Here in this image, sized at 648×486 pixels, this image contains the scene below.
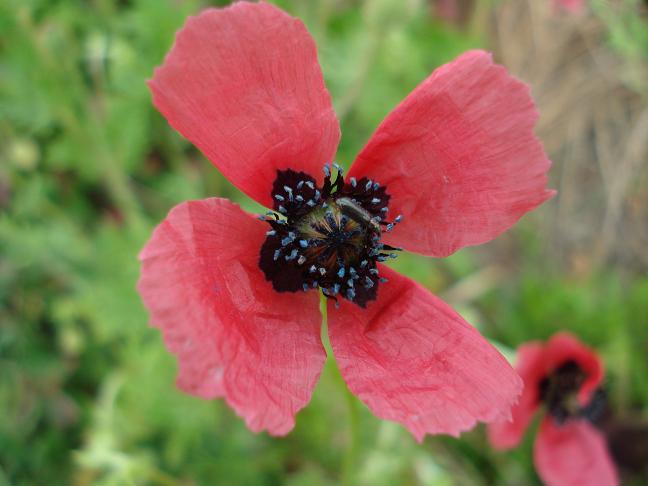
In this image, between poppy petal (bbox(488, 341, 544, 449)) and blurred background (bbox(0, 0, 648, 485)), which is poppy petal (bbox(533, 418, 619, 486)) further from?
blurred background (bbox(0, 0, 648, 485))

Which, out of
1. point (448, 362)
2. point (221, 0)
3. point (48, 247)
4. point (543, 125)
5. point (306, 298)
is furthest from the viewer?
point (543, 125)

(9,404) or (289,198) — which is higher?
(289,198)

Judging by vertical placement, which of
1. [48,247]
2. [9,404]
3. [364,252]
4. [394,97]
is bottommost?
[9,404]

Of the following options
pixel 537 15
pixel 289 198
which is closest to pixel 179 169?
pixel 289 198

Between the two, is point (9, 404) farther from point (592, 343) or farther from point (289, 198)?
point (592, 343)

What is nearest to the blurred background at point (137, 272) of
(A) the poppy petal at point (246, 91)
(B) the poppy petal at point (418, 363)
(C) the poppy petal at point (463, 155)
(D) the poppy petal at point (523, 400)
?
(D) the poppy petal at point (523, 400)

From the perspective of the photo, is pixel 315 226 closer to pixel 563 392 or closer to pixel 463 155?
pixel 463 155
